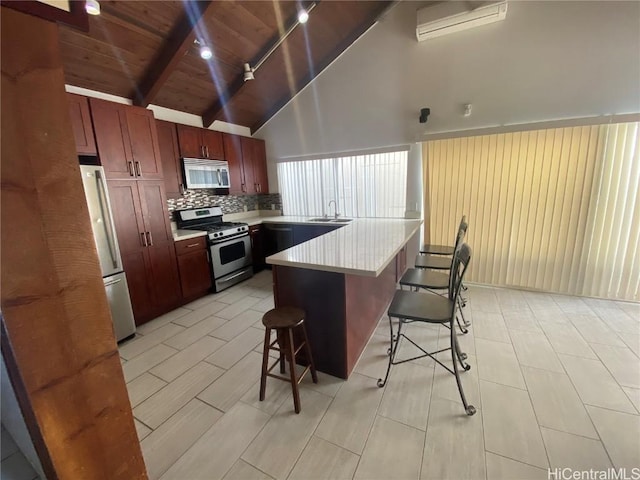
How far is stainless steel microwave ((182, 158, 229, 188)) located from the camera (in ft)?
11.9

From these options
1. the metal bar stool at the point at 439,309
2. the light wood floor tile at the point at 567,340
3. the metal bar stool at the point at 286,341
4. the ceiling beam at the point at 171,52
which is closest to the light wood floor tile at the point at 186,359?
the metal bar stool at the point at 286,341

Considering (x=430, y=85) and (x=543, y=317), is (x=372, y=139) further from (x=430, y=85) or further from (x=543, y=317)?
(x=543, y=317)

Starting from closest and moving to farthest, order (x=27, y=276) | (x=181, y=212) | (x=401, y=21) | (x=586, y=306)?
(x=27, y=276), (x=586, y=306), (x=401, y=21), (x=181, y=212)

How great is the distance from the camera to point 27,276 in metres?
0.74

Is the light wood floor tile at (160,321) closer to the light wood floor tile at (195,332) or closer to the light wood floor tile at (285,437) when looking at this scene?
the light wood floor tile at (195,332)

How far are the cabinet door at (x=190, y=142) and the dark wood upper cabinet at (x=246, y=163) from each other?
44 centimetres

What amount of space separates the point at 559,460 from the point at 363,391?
3.51ft

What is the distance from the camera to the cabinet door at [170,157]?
11.0 ft

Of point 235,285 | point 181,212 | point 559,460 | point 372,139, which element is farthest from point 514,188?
point 181,212

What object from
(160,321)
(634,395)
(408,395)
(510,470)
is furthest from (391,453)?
(160,321)

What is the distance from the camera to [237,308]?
10.8 ft

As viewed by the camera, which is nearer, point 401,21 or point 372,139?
point 401,21

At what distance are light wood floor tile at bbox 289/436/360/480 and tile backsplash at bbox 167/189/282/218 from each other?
3343 millimetres
